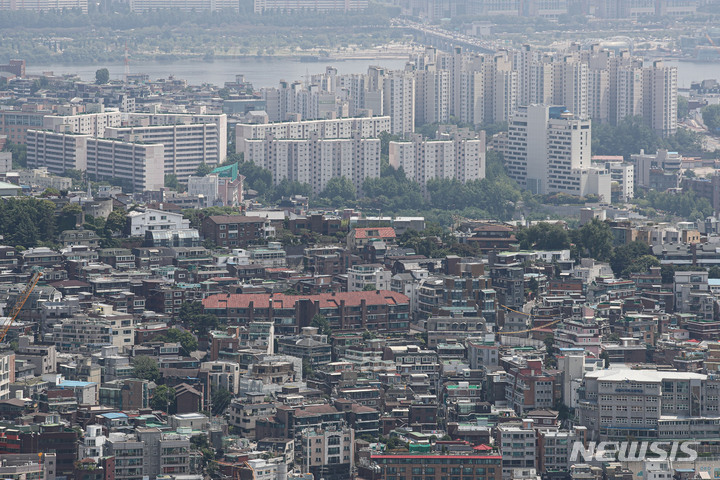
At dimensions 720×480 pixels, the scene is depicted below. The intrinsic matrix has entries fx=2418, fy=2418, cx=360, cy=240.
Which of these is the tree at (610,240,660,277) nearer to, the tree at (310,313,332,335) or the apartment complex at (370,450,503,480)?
the tree at (310,313,332,335)

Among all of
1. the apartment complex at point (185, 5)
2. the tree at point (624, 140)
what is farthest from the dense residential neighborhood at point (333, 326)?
the apartment complex at point (185, 5)

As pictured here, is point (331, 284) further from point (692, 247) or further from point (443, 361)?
point (692, 247)

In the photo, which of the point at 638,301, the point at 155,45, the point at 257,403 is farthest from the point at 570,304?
the point at 155,45

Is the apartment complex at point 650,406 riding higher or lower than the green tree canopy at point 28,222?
lower

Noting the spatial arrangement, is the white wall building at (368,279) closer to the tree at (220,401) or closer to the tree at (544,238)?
the tree at (544,238)

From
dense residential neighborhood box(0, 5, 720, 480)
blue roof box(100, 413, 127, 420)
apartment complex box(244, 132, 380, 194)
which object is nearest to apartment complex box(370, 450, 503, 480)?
dense residential neighborhood box(0, 5, 720, 480)

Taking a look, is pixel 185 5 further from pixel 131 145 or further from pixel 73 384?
pixel 73 384

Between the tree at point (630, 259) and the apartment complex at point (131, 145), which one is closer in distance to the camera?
the tree at point (630, 259)
